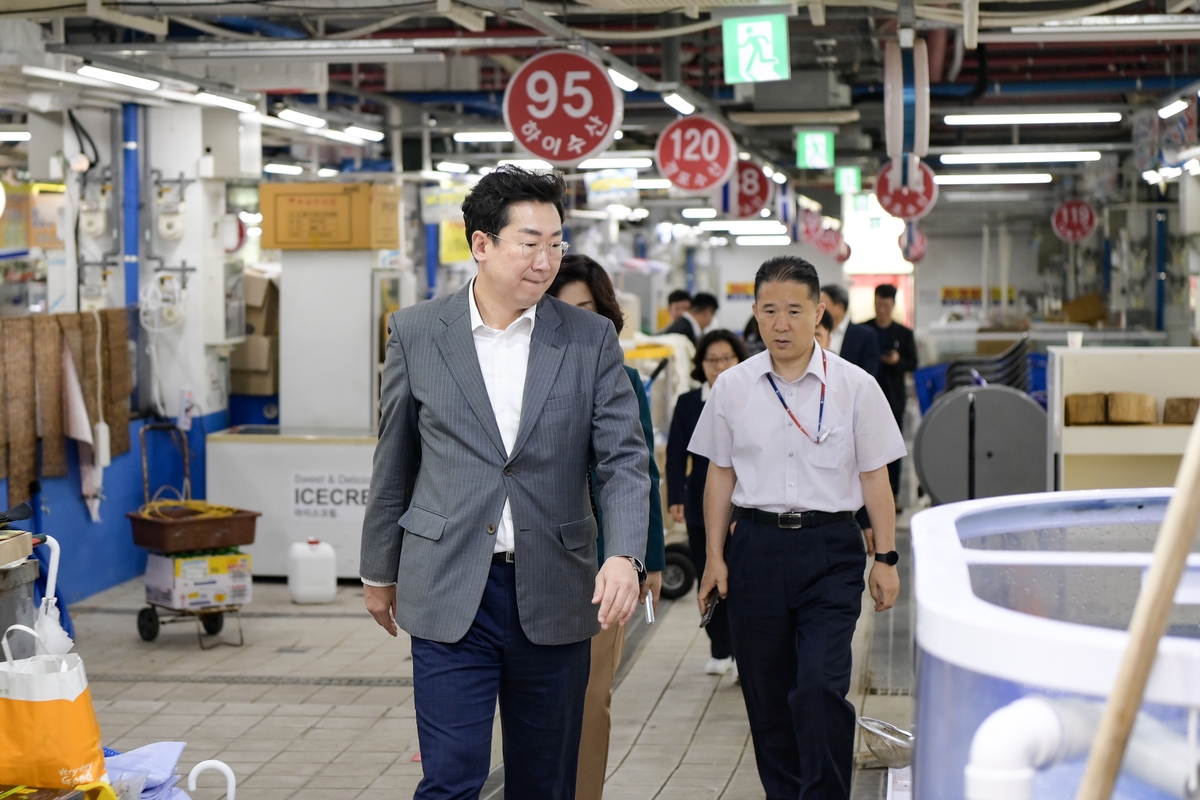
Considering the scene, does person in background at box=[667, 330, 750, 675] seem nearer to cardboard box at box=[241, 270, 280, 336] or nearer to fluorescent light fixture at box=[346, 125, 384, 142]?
cardboard box at box=[241, 270, 280, 336]

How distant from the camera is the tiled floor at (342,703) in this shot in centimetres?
514

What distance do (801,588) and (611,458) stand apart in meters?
1.07

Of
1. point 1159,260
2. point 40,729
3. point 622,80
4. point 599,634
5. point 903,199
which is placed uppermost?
point 622,80

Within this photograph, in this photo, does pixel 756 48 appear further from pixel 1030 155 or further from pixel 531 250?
pixel 1030 155

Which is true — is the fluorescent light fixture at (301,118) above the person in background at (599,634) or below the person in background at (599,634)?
above

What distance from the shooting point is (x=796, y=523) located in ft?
13.0

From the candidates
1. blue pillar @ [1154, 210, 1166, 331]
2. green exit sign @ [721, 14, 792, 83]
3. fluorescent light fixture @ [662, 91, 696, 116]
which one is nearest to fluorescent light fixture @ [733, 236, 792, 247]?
blue pillar @ [1154, 210, 1166, 331]

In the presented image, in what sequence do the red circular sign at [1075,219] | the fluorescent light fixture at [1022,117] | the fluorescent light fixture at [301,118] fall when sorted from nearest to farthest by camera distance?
the fluorescent light fixture at [301,118], the fluorescent light fixture at [1022,117], the red circular sign at [1075,219]

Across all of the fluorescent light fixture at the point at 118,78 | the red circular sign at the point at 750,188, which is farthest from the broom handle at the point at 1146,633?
the red circular sign at the point at 750,188

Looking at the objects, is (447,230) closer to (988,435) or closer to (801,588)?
(988,435)

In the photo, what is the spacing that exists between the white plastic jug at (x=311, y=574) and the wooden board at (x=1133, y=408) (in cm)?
457

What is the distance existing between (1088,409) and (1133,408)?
0.63 feet

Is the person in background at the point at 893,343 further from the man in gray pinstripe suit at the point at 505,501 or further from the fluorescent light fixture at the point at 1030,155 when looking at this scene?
the man in gray pinstripe suit at the point at 505,501

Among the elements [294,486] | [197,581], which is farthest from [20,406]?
[294,486]
